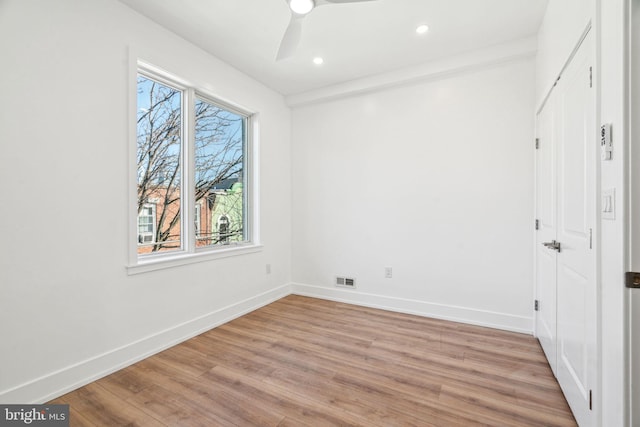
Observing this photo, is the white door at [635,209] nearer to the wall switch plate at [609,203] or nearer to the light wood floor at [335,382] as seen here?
the wall switch plate at [609,203]

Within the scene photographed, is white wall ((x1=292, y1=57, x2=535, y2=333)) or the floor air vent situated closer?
white wall ((x1=292, y1=57, x2=535, y2=333))

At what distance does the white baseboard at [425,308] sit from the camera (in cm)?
283

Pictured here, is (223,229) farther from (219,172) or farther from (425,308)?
(425,308)

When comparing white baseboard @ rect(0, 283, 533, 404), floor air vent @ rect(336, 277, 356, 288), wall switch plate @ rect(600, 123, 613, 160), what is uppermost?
wall switch plate @ rect(600, 123, 613, 160)

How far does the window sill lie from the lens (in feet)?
7.70

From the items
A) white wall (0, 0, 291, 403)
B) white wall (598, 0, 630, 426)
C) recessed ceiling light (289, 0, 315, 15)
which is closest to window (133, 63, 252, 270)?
white wall (0, 0, 291, 403)

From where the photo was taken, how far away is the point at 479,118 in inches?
117

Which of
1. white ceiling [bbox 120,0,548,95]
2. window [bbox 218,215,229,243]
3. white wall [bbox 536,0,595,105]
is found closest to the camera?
white wall [bbox 536,0,595,105]

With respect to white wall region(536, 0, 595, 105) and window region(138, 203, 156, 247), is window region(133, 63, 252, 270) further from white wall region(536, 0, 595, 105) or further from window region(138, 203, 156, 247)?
white wall region(536, 0, 595, 105)

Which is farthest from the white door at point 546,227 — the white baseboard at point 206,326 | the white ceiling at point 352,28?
the white ceiling at point 352,28

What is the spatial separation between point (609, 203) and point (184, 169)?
3.04 meters

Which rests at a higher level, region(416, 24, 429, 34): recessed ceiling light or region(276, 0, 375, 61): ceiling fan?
region(416, 24, 429, 34): recessed ceiling light

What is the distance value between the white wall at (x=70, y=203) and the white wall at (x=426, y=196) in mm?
1837

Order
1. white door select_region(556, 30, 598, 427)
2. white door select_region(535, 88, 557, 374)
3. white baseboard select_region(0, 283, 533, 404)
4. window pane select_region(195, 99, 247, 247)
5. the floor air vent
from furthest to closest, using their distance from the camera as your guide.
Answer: the floor air vent, window pane select_region(195, 99, 247, 247), white door select_region(535, 88, 557, 374), white baseboard select_region(0, 283, 533, 404), white door select_region(556, 30, 598, 427)
